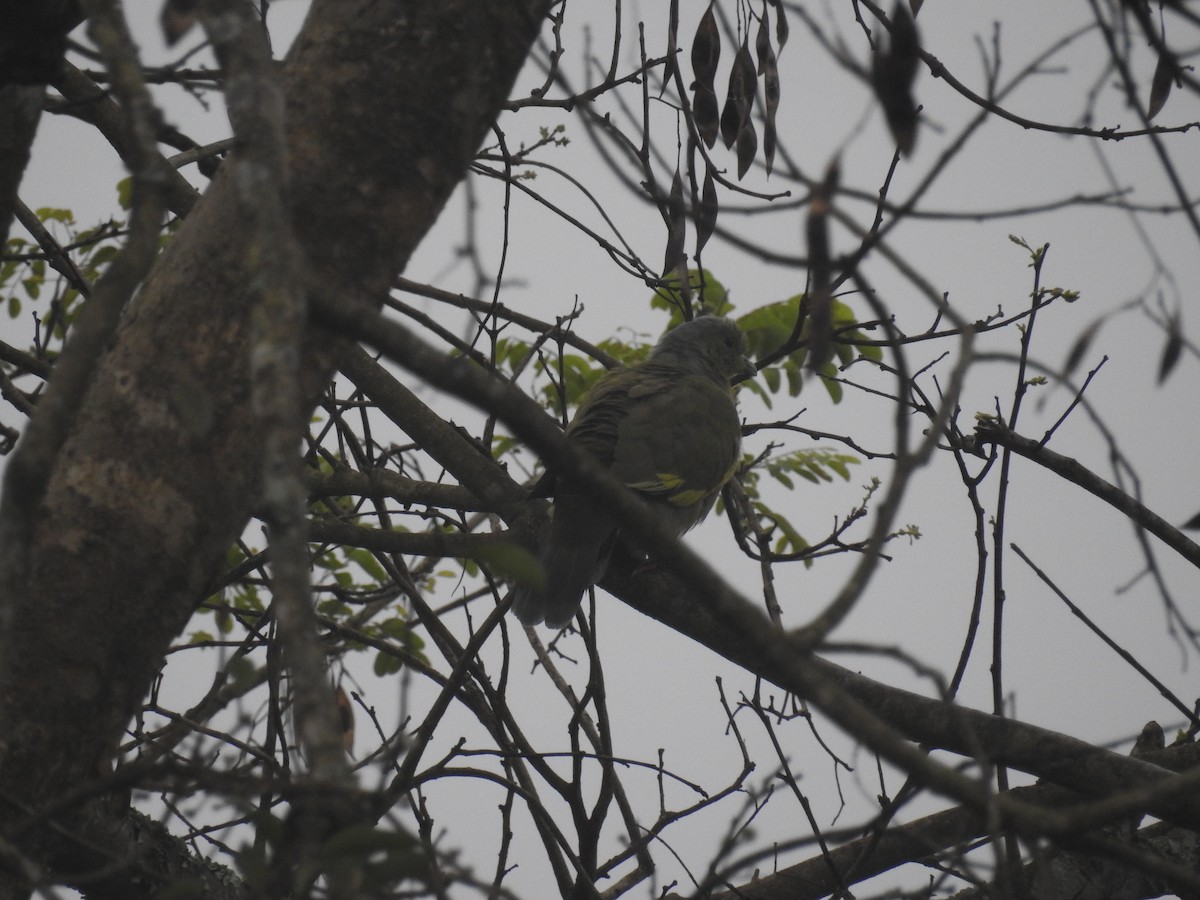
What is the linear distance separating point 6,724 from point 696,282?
137 inches

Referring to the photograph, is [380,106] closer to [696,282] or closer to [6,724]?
[6,724]

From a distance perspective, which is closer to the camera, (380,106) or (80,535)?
(80,535)

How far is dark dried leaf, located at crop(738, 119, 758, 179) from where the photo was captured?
11.3ft

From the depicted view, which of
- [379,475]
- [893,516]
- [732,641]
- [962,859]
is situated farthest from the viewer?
[379,475]

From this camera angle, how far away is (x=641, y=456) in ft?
13.9

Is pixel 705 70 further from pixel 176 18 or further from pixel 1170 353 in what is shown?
pixel 176 18

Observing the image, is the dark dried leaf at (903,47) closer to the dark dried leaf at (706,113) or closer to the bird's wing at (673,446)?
the dark dried leaf at (706,113)

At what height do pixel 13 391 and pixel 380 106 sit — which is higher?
pixel 13 391

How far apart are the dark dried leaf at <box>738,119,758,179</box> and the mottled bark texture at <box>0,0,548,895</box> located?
5.94 ft

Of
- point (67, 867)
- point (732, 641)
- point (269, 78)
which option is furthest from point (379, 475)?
point (269, 78)

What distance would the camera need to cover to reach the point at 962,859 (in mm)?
1881

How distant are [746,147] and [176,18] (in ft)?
7.34

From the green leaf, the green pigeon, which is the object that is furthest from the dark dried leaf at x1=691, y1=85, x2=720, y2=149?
the green leaf

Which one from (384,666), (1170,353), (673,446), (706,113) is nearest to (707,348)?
(673,446)
